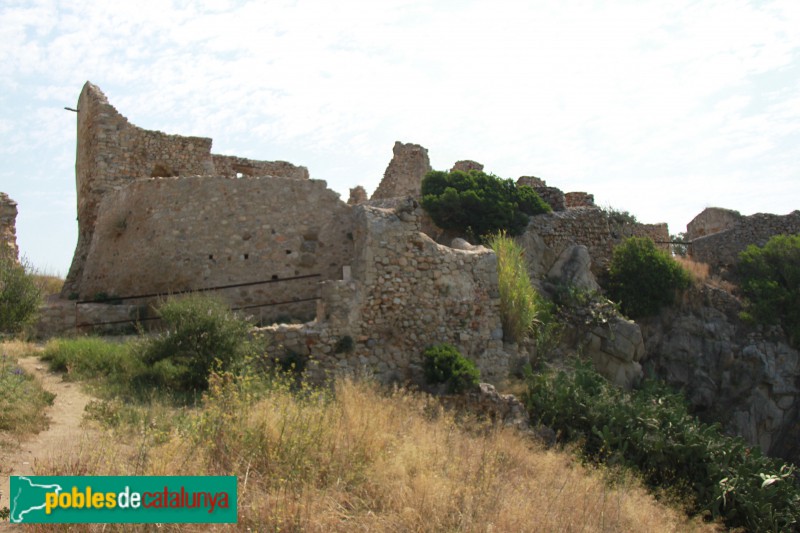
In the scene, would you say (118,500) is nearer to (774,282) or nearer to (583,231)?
(583,231)

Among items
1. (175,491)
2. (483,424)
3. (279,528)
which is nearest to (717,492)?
(483,424)

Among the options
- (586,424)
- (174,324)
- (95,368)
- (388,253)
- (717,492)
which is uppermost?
(388,253)

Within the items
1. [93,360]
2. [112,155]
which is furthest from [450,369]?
[112,155]

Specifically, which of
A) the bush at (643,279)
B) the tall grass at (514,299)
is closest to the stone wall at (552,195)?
the bush at (643,279)

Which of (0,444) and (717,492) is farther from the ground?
(0,444)

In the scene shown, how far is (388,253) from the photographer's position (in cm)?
1236

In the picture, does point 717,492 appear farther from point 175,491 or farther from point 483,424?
point 175,491

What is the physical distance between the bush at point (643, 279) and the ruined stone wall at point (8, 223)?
1399 centimetres

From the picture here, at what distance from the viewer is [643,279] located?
17.6 m

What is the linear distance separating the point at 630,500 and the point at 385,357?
4.77m

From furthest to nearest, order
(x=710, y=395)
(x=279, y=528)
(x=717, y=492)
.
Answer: (x=710, y=395), (x=717, y=492), (x=279, y=528)

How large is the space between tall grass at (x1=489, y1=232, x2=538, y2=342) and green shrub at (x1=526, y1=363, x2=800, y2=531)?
1596 millimetres

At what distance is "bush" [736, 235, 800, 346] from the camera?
17.8 m

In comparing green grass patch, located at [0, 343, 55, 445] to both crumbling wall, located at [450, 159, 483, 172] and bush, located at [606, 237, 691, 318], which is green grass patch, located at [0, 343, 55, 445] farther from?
crumbling wall, located at [450, 159, 483, 172]
